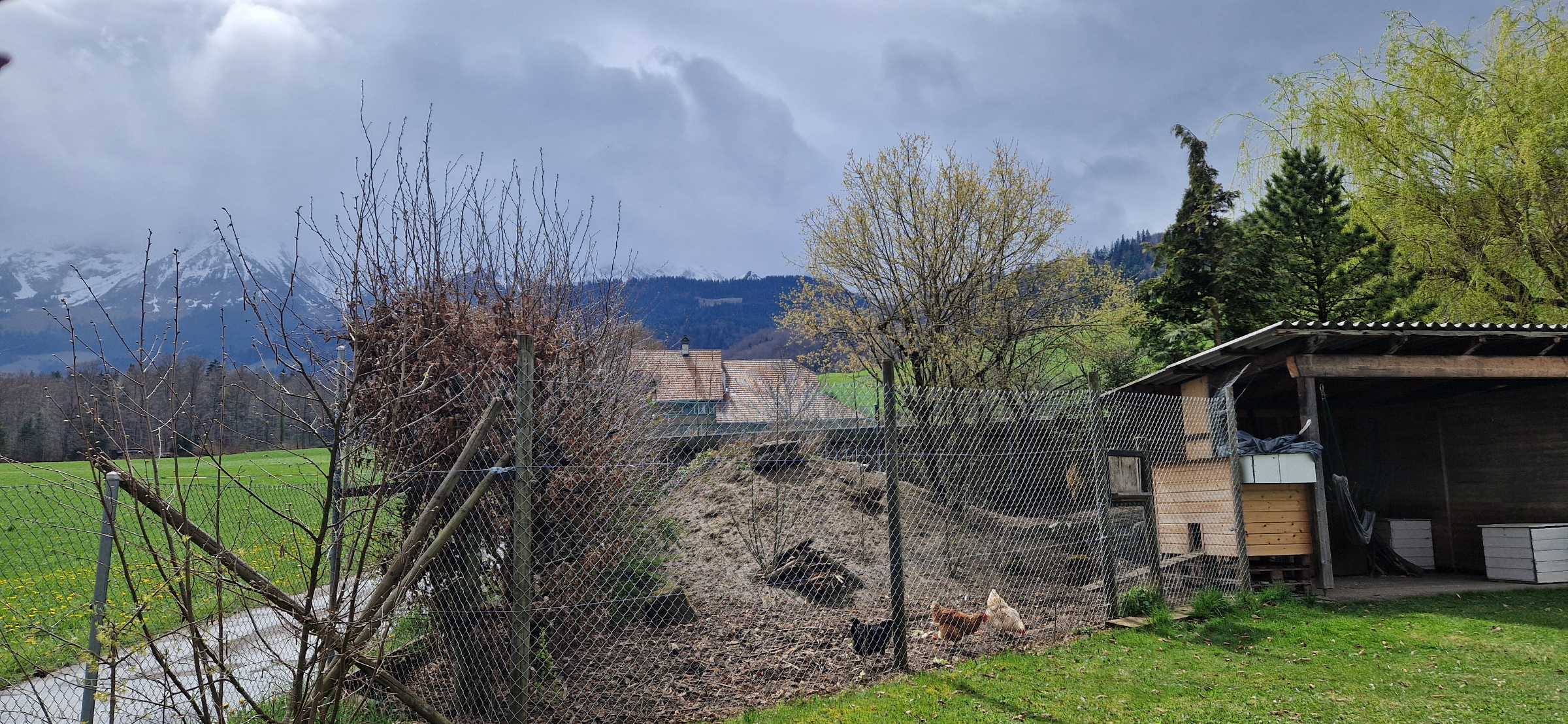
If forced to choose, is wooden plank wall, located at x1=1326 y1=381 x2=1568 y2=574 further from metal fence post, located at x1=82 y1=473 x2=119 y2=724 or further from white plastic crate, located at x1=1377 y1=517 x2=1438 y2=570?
metal fence post, located at x1=82 y1=473 x2=119 y2=724

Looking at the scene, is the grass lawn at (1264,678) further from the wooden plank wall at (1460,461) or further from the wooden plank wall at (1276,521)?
the wooden plank wall at (1460,461)

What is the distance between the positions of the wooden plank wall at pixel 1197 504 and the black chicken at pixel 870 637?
388cm

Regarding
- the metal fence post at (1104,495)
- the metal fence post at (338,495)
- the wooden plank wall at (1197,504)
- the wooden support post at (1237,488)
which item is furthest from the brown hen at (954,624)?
the metal fence post at (338,495)

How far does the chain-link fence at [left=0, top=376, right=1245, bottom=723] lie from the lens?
3.27 m

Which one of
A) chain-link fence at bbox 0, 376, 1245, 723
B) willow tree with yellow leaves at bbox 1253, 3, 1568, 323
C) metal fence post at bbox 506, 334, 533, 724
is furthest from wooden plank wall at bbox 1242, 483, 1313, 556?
willow tree with yellow leaves at bbox 1253, 3, 1568, 323

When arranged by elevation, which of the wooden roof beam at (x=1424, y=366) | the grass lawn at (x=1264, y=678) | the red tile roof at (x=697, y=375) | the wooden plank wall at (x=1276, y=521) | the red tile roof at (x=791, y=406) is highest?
the red tile roof at (x=697, y=375)

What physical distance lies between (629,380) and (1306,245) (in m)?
17.9

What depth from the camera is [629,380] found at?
18.8 ft

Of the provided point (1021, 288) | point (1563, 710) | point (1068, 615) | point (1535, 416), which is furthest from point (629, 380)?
point (1021, 288)

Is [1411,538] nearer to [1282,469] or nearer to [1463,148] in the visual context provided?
[1282,469]

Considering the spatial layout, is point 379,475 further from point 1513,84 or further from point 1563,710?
point 1513,84

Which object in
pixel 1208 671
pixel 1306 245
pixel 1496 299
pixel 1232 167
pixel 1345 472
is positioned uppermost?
pixel 1232 167

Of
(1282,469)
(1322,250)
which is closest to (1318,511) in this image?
(1282,469)

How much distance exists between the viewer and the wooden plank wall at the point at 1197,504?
8.37 m
